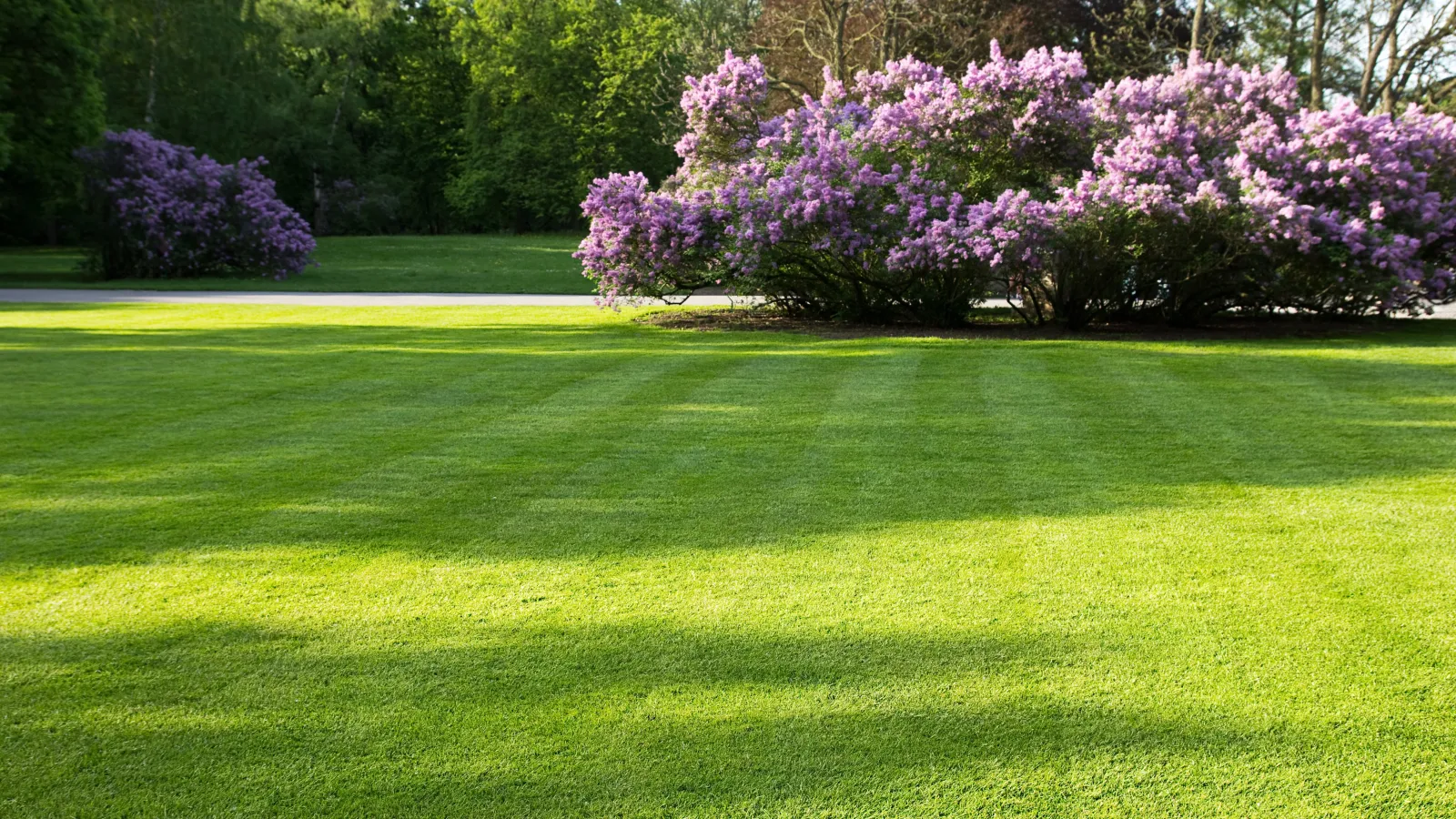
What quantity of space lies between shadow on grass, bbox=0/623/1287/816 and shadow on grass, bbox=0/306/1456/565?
116cm

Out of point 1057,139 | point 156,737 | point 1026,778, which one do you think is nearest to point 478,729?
point 156,737

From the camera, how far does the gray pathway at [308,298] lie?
18109 mm

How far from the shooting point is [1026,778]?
293cm

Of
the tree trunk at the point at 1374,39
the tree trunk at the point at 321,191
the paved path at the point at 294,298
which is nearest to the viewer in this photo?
the paved path at the point at 294,298

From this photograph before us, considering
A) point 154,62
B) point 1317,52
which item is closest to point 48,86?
point 154,62

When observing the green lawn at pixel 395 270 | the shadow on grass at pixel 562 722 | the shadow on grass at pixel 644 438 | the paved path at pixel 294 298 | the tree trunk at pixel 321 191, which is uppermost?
the tree trunk at pixel 321 191

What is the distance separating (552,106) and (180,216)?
29022 millimetres

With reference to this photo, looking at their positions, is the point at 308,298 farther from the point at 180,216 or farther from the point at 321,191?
the point at 321,191

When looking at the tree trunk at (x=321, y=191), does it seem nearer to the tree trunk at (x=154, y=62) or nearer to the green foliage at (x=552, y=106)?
the green foliage at (x=552, y=106)

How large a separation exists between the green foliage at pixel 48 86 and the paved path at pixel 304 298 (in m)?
4.06

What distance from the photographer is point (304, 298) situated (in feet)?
63.2

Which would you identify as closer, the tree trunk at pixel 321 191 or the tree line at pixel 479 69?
the tree line at pixel 479 69

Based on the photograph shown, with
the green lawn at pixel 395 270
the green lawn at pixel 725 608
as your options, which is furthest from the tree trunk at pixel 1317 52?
the green lawn at pixel 725 608

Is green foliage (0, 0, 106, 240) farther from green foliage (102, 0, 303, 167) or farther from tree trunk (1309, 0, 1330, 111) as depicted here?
tree trunk (1309, 0, 1330, 111)
